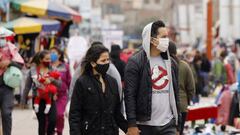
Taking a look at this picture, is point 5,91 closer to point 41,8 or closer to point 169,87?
point 169,87

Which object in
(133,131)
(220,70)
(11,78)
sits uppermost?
(11,78)

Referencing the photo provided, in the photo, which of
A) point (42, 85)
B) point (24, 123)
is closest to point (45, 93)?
point (42, 85)

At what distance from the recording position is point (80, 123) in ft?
26.1

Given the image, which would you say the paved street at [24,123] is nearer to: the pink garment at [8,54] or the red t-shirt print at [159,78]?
the pink garment at [8,54]

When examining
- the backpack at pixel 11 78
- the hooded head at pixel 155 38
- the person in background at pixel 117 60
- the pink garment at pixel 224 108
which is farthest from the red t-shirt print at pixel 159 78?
the person in background at pixel 117 60

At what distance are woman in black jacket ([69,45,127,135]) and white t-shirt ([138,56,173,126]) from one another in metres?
0.32

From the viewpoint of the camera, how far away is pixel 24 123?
17.2m

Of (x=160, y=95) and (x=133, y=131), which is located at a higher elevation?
(x=160, y=95)

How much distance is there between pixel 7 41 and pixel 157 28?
3785 mm

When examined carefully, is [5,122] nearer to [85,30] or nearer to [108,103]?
[108,103]

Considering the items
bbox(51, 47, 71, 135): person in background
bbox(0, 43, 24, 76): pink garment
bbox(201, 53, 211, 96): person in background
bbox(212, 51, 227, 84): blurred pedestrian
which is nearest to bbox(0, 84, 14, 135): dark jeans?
bbox(0, 43, 24, 76): pink garment

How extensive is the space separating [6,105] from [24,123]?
20.3 ft

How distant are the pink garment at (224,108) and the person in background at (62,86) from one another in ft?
11.5

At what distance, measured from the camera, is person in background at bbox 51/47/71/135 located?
1270 cm
